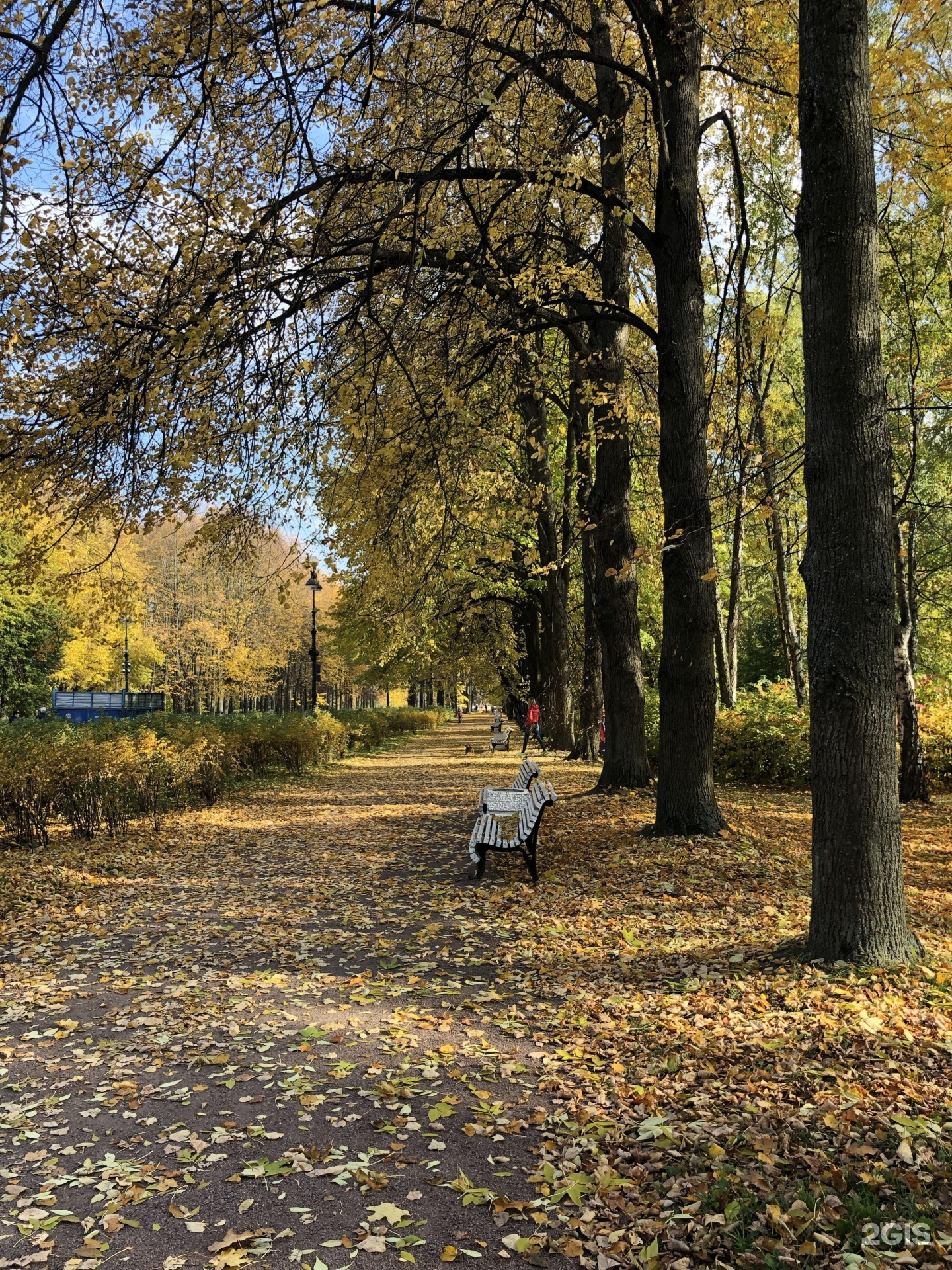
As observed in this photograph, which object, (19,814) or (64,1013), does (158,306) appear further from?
(19,814)

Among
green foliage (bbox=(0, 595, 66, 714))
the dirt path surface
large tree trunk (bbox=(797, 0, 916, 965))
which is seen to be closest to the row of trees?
green foliage (bbox=(0, 595, 66, 714))

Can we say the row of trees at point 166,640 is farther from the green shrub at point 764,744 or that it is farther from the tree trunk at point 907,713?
the tree trunk at point 907,713

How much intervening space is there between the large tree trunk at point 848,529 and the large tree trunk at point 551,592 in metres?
10.0

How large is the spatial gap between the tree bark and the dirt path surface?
2.67 feet

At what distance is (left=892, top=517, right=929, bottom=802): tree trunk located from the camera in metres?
10.9

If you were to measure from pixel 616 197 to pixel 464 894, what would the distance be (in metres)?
6.66

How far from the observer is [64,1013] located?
5.05 metres

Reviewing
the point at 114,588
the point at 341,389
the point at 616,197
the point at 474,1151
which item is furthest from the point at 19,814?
the point at 616,197

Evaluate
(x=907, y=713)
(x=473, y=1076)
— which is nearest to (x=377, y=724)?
(x=907, y=713)

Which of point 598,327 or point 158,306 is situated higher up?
point 598,327

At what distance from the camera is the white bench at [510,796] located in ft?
31.5

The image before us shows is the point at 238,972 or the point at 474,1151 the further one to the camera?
the point at 238,972

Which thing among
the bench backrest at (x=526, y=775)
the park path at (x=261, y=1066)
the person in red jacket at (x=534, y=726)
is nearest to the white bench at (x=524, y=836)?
the park path at (x=261, y=1066)

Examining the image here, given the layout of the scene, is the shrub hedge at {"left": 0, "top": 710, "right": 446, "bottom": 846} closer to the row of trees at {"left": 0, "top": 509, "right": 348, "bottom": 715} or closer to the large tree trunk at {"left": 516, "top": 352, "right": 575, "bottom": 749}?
the large tree trunk at {"left": 516, "top": 352, "right": 575, "bottom": 749}
